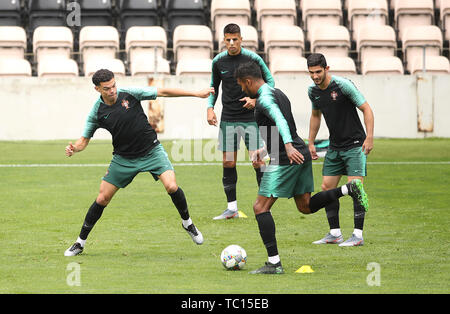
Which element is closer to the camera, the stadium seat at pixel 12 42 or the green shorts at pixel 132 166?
the green shorts at pixel 132 166

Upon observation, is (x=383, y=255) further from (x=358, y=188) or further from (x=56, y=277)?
(x=56, y=277)

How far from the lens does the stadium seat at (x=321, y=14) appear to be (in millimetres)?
25938

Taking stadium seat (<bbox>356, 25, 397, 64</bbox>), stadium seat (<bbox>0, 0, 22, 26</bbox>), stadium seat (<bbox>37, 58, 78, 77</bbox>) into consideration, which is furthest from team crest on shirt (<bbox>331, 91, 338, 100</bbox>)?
stadium seat (<bbox>0, 0, 22, 26</bbox>)

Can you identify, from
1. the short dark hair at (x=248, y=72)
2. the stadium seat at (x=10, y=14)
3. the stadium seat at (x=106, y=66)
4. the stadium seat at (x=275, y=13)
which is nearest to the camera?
the short dark hair at (x=248, y=72)

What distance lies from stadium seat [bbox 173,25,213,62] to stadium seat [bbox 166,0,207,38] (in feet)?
7.14

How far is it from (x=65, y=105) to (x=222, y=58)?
1128 centimetres

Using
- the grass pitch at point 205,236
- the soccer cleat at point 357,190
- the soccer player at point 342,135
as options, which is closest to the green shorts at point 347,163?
the soccer player at point 342,135

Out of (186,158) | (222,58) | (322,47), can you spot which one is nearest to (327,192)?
(222,58)

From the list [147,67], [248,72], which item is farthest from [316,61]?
[147,67]

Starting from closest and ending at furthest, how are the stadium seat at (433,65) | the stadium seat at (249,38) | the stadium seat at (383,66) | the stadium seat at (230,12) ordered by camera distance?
1. the stadium seat at (433,65)
2. the stadium seat at (383,66)
3. the stadium seat at (249,38)
4. the stadium seat at (230,12)

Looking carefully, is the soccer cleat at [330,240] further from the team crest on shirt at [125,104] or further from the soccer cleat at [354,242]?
the team crest on shirt at [125,104]

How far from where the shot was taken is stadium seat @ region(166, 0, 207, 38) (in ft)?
87.4

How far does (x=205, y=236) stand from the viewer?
1033 cm

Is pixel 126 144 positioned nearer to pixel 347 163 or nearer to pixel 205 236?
pixel 205 236
